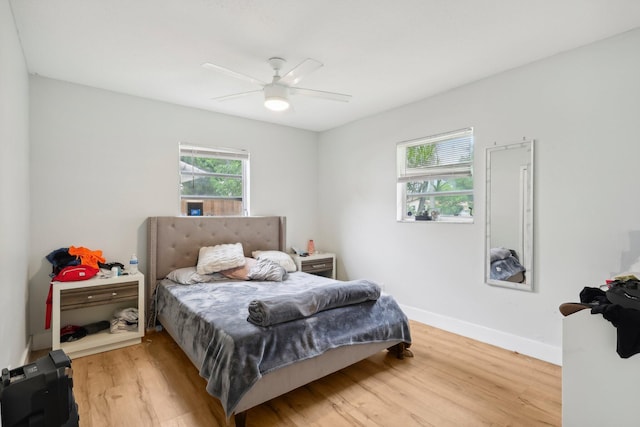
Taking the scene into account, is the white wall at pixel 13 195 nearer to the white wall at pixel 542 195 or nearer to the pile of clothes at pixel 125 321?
the pile of clothes at pixel 125 321

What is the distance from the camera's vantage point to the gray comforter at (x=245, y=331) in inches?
72.2

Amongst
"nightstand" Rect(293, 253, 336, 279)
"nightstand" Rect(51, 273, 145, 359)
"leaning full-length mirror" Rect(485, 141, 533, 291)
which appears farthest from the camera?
"nightstand" Rect(293, 253, 336, 279)

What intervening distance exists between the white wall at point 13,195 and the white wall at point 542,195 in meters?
3.50

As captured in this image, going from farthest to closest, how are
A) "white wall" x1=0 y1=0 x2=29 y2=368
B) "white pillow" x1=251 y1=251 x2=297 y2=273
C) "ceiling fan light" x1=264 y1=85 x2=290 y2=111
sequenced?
"white pillow" x1=251 y1=251 x2=297 y2=273 < "ceiling fan light" x1=264 y1=85 x2=290 y2=111 < "white wall" x1=0 y1=0 x2=29 y2=368

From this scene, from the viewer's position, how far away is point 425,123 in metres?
3.58

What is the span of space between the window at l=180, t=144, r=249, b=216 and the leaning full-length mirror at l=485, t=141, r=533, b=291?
3.04m

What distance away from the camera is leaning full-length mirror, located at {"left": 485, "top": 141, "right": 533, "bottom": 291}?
278cm

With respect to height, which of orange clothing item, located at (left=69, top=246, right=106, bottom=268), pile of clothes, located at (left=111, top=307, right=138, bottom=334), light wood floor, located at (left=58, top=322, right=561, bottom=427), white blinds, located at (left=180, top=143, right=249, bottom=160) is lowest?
light wood floor, located at (left=58, top=322, right=561, bottom=427)

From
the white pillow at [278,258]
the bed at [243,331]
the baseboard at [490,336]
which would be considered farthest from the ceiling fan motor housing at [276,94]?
the baseboard at [490,336]

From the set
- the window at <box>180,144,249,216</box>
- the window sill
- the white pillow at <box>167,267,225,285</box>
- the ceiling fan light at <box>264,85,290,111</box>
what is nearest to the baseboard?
the window sill

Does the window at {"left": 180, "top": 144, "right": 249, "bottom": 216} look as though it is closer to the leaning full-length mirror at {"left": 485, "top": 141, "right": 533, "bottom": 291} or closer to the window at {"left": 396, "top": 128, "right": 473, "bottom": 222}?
the window at {"left": 396, "top": 128, "right": 473, "bottom": 222}

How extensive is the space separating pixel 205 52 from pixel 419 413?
313 centimetres

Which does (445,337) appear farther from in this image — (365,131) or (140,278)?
(140,278)

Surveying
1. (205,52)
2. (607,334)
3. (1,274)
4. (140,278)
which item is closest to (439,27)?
(205,52)
